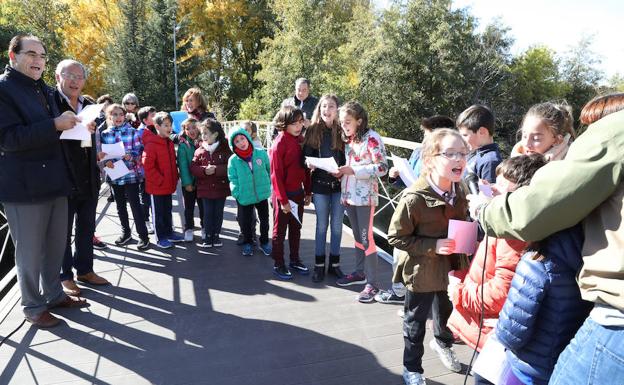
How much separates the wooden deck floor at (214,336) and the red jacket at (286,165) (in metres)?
0.78

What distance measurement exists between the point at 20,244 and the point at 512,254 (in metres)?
2.87

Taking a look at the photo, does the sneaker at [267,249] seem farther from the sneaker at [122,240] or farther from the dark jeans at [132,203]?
the sneaker at [122,240]

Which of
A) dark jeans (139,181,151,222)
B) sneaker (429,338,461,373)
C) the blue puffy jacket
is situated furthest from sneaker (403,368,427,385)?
dark jeans (139,181,151,222)

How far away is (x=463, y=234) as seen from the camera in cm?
207

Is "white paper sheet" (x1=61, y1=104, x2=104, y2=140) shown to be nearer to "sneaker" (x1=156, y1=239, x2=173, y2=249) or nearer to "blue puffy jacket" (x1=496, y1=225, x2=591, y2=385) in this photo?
"sneaker" (x1=156, y1=239, x2=173, y2=249)

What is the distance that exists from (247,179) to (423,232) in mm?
2409

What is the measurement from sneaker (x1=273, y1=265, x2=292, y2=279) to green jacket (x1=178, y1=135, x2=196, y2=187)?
157 centimetres

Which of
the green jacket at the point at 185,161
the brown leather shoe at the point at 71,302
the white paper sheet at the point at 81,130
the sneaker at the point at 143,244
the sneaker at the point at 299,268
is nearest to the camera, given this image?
the white paper sheet at the point at 81,130

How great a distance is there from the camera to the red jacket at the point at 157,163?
4.46 meters

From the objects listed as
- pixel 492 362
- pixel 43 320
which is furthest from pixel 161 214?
pixel 492 362

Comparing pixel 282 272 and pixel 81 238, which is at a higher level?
pixel 81 238

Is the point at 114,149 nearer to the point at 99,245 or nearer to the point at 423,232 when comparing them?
the point at 99,245

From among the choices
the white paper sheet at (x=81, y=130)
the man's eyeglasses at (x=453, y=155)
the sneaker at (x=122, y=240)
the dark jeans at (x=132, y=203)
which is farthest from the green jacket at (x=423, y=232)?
the sneaker at (x=122, y=240)

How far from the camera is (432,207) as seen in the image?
7.14ft
